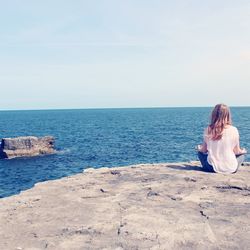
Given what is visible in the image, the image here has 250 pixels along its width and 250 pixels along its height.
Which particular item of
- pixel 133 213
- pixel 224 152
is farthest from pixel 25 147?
pixel 133 213

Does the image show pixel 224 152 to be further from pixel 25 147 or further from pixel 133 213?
pixel 25 147

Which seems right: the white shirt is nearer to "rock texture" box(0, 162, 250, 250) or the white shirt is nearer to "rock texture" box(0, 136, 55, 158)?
"rock texture" box(0, 162, 250, 250)

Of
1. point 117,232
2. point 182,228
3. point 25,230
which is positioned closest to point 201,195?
point 182,228

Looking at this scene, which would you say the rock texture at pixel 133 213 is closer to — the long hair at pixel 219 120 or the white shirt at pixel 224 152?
the white shirt at pixel 224 152

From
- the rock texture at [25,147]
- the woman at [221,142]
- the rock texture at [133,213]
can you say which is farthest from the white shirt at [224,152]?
the rock texture at [25,147]

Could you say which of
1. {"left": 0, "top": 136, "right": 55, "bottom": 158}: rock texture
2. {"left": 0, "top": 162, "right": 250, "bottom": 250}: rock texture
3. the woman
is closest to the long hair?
the woman

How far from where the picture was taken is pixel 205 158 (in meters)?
8.49

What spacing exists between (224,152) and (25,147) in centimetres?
4188

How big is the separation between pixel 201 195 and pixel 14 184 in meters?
24.2

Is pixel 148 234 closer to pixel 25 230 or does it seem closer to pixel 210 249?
pixel 210 249

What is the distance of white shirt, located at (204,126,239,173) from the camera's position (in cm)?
821

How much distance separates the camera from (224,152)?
828cm

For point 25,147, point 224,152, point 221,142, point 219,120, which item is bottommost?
point 25,147

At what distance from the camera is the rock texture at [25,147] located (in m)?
46.0
